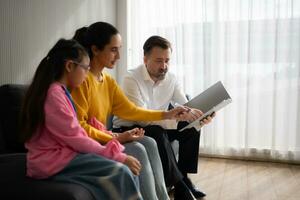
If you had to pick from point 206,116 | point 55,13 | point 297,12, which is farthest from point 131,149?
point 297,12

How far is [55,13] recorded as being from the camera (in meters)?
2.19

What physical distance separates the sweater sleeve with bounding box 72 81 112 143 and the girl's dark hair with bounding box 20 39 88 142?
0.21 metres

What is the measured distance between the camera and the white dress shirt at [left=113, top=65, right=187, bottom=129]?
206 cm

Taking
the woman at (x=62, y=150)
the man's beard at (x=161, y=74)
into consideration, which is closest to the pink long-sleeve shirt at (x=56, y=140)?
the woman at (x=62, y=150)

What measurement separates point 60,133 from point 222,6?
2.13 meters

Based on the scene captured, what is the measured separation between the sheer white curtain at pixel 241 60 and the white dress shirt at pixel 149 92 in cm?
80

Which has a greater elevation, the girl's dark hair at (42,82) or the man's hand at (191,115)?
the girl's dark hair at (42,82)

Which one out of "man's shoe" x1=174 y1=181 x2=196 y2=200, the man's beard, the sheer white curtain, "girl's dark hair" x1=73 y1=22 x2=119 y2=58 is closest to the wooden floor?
the sheer white curtain

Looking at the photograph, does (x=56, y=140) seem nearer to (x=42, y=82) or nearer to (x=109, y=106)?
(x=42, y=82)

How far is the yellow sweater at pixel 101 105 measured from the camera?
4.93ft

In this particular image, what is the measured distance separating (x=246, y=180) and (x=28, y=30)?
1745 millimetres

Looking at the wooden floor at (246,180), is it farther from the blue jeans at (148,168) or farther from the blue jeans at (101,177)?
the blue jeans at (101,177)

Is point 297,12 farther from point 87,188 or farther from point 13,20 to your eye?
point 87,188

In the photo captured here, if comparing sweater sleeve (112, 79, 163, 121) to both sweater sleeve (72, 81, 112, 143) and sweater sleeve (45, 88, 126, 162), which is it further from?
sweater sleeve (45, 88, 126, 162)
